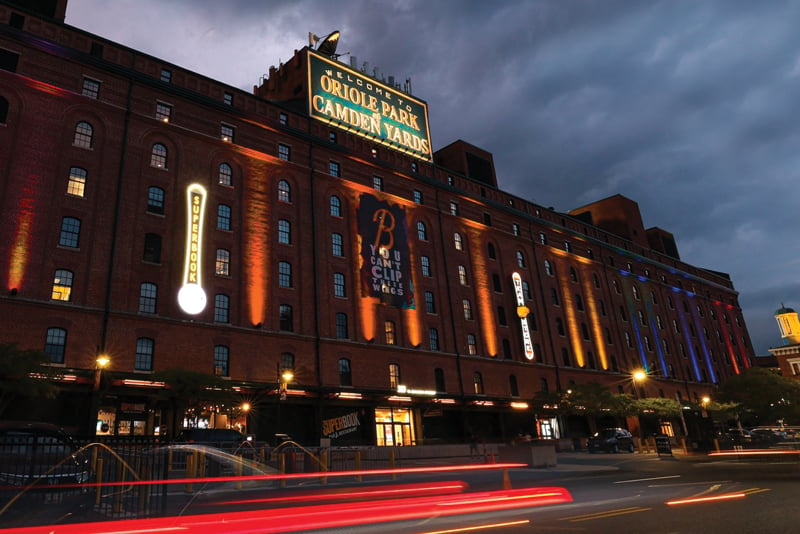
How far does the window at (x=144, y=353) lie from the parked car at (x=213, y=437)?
6498 millimetres

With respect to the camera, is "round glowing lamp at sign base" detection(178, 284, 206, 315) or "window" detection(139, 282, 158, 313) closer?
"window" detection(139, 282, 158, 313)

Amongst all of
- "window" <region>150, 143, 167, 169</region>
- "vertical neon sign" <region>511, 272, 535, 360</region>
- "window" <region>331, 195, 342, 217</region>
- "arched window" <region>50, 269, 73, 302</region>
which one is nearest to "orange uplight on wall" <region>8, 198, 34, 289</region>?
"arched window" <region>50, 269, 73, 302</region>

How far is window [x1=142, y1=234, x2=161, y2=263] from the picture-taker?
1238 inches

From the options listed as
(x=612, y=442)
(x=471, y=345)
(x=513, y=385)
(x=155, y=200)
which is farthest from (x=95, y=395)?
(x=612, y=442)

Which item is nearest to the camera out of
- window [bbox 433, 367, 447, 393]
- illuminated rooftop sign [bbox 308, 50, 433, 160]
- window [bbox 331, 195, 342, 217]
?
window [bbox 331, 195, 342, 217]

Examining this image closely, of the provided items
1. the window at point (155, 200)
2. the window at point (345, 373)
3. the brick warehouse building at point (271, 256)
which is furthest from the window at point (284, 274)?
the window at point (155, 200)

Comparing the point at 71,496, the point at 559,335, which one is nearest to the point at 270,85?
the point at 559,335

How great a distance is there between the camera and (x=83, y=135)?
103 feet

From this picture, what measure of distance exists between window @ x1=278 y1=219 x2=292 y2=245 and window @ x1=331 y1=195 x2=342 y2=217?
412cm

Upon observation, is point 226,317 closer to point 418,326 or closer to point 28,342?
point 28,342

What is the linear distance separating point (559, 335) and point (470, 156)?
71.4 feet

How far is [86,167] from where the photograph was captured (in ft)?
101

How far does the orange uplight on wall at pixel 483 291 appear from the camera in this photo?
48.4 metres

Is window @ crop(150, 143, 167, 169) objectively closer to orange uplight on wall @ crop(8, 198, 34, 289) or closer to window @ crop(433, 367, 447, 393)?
orange uplight on wall @ crop(8, 198, 34, 289)
